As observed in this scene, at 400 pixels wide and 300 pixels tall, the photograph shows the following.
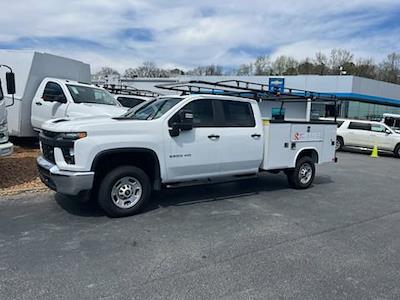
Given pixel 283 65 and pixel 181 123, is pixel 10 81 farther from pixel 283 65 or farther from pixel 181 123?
pixel 283 65

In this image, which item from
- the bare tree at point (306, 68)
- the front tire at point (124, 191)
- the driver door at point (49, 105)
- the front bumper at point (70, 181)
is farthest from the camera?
the bare tree at point (306, 68)

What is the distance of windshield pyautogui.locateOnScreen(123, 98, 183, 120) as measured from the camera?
257 inches

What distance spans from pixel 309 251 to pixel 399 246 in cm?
135

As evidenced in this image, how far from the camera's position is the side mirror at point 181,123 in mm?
6290

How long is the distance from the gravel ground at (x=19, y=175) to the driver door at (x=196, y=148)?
2.97m

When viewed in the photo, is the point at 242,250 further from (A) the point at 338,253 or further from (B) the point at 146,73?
(B) the point at 146,73

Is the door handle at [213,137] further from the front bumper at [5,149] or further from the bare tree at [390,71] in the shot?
the bare tree at [390,71]

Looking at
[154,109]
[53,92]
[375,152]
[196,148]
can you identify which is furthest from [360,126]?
[154,109]

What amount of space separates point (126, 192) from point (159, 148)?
0.87 m

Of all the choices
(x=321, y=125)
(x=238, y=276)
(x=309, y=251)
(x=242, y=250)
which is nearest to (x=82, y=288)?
(x=238, y=276)

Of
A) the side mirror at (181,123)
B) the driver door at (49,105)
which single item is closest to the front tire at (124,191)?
the side mirror at (181,123)

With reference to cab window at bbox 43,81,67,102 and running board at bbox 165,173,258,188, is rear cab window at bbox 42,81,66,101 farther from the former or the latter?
running board at bbox 165,173,258,188

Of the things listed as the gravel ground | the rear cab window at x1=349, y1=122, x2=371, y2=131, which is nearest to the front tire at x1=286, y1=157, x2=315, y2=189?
the gravel ground

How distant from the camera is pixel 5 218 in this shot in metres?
5.81
